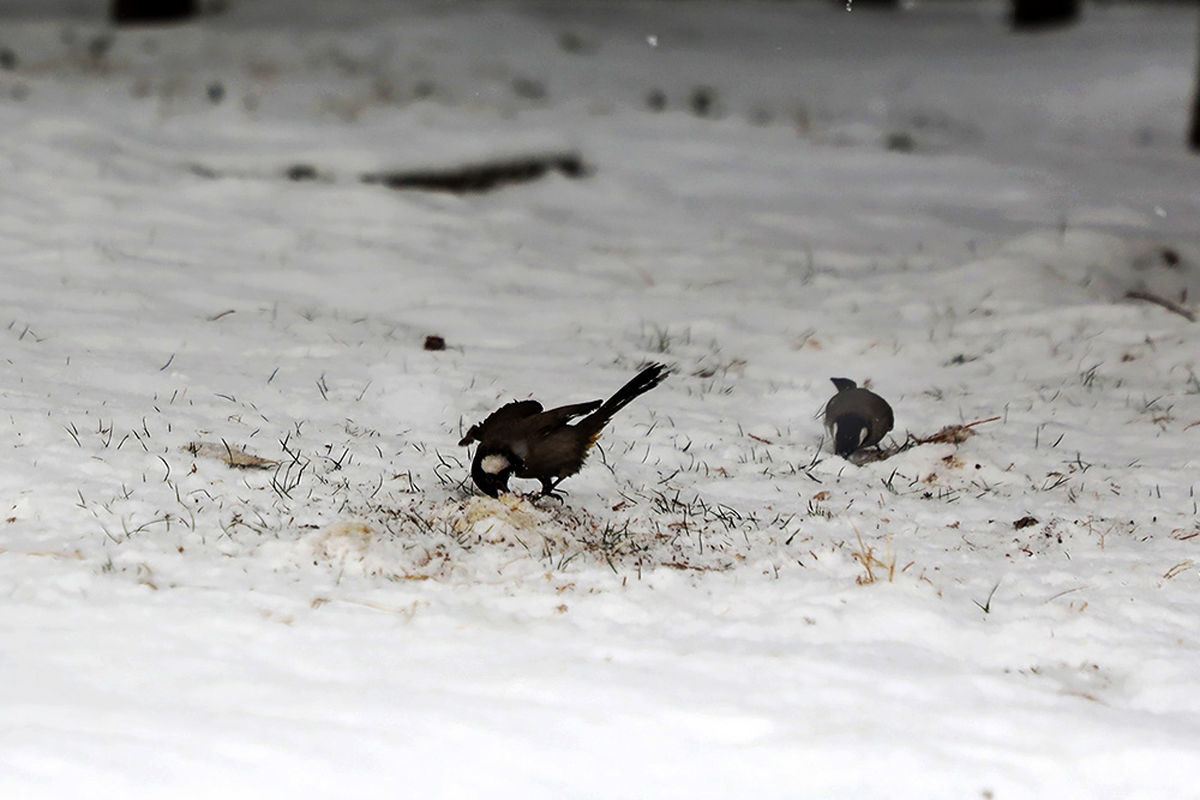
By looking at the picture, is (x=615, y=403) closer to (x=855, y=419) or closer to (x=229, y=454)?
(x=855, y=419)

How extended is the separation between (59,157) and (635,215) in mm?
3629

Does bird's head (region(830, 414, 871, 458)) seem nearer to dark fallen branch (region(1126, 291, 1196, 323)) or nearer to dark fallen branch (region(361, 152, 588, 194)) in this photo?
dark fallen branch (region(1126, 291, 1196, 323))

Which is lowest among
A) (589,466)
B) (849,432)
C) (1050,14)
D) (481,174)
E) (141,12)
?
(589,466)

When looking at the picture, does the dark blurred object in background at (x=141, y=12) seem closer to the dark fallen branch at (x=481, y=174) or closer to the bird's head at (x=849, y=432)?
the dark fallen branch at (x=481, y=174)

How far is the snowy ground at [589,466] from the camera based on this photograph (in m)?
2.67

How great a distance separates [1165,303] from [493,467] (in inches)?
161

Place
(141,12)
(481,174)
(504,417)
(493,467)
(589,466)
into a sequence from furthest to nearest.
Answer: (141,12), (481,174), (589,466), (504,417), (493,467)

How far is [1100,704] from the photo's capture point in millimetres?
2871

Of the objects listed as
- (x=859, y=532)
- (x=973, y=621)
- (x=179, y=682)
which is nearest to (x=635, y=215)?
(x=859, y=532)

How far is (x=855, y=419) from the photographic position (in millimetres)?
4371

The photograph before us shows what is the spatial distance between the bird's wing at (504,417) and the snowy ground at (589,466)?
0.74ft

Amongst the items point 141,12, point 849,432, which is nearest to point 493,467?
point 849,432

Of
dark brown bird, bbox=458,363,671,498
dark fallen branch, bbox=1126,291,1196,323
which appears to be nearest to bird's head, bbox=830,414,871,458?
dark brown bird, bbox=458,363,671,498

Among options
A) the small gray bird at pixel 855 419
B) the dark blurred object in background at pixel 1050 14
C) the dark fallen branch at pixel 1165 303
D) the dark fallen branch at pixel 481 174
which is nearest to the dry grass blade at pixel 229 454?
the small gray bird at pixel 855 419
